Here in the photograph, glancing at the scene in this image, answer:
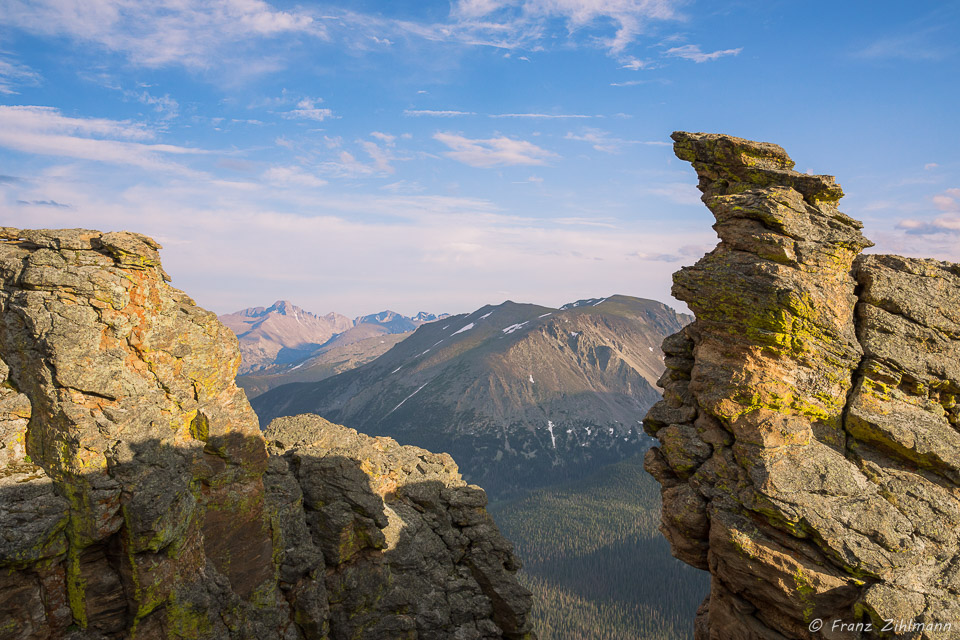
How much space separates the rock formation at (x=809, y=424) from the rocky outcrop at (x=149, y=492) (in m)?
25.8

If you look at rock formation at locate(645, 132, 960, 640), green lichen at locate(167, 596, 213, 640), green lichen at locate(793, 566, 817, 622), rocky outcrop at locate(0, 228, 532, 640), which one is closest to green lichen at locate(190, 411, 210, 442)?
rocky outcrop at locate(0, 228, 532, 640)

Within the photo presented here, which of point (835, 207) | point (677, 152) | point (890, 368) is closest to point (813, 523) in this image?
point (890, 368)

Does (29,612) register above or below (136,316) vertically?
below

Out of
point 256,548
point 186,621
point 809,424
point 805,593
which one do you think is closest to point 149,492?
point 186,621

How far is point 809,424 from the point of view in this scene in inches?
1191

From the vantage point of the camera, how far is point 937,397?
31500mm

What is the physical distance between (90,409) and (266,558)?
16805mm

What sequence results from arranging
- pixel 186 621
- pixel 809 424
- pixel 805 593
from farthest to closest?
1. pixel 186 621
2. pixel 809 424
3. pixel 805 593

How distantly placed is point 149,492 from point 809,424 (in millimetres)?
36241

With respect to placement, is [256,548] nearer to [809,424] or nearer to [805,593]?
[805,593]

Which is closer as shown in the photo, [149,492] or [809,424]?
[149,492]

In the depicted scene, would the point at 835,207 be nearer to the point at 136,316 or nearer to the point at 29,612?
the point at 136,316

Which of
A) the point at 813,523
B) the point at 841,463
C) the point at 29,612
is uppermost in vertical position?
the point at 841,463

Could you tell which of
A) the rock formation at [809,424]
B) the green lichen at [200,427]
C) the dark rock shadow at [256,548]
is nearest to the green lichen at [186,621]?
the dark rock shadow at [256,548]
